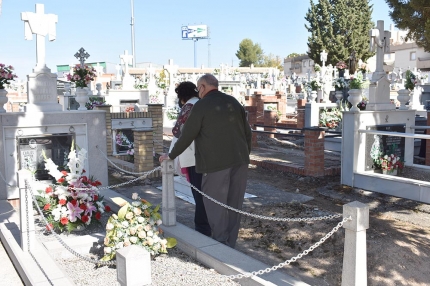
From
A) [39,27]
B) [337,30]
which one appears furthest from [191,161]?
[337,30]

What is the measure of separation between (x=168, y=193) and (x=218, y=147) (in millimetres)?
930

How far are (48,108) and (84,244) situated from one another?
338cm

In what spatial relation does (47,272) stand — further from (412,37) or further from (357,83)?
(357,83)

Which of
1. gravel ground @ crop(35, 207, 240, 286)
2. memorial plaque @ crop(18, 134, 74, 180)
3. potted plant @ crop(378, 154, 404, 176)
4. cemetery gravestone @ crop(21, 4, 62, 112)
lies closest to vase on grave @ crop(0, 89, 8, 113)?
cemetery gravestone @ crop(21, 4, 62, 112)

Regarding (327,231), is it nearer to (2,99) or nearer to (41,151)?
(41,151)

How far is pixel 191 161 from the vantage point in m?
5.32

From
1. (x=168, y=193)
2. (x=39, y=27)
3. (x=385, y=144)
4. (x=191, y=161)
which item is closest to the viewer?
(x=168, y=193)

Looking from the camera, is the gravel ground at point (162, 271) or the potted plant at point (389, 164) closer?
the gravel ground at point (162, 271)

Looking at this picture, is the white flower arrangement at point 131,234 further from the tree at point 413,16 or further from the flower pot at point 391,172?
the flower pot at point 391,172

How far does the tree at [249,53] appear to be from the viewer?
90.0 metres

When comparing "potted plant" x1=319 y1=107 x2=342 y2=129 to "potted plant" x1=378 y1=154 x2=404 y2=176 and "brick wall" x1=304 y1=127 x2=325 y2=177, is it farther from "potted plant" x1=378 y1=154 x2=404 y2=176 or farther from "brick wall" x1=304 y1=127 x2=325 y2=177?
"potted plant" x1=378 y1=154 x2=404 y2=176

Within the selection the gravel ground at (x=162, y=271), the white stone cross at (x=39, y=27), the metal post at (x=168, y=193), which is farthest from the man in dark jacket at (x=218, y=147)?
the white stone cross at (x=39, y=27)

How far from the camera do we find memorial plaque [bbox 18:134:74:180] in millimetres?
7207

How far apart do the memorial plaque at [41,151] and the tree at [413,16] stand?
17.8 ft
